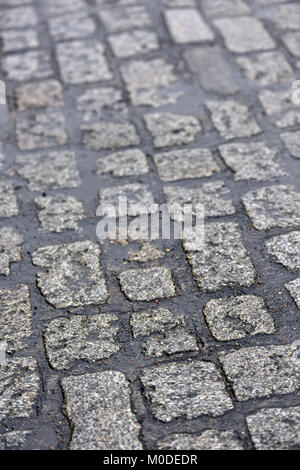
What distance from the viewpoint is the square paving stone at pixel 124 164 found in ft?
12.5

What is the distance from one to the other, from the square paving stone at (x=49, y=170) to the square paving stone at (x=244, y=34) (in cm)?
167

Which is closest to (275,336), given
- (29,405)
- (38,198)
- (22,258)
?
(29,405)

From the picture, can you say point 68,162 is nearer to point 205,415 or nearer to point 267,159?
point 267,159

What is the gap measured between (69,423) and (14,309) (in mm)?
714

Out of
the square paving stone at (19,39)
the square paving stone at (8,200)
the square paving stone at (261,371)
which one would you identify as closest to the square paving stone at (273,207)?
the square paving stone at (261,371)

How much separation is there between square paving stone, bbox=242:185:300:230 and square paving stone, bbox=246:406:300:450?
111 centimetres

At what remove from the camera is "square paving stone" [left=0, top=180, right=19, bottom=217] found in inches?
141

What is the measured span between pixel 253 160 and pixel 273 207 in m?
0.46

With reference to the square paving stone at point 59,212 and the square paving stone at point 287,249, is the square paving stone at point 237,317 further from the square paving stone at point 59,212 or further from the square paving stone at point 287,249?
the square paving stone at point 59,212

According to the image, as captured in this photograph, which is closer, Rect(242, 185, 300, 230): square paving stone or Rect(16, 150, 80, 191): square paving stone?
Rect(242, 185, 300, 230): square paving stone

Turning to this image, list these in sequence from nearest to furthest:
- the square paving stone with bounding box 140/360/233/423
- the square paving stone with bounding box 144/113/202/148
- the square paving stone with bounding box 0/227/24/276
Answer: the square paving stone with bounding box 140/360/233/423
the square paving stone with bounding box 0/227/24/276
the square paving stone with bounding box 144/113/202/148

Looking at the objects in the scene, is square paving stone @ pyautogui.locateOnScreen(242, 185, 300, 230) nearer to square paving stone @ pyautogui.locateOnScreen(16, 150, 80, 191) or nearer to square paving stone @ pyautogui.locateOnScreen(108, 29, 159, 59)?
square paving stone @ pyautogui.locateOnScreen(16, 150, 80, 191)

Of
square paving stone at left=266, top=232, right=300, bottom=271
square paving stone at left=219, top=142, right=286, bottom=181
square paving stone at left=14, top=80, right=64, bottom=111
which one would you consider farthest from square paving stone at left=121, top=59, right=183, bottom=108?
square paving stone at left=266, top=232, right=300, bottom=271

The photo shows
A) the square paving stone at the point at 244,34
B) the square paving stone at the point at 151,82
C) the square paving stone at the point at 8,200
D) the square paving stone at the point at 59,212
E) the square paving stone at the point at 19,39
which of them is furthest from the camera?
the square paving stone at the point at 19,39
